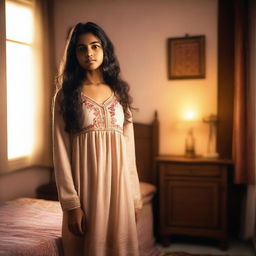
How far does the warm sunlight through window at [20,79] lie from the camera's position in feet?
10.8

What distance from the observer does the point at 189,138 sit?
3.54m

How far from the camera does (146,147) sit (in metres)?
3.61

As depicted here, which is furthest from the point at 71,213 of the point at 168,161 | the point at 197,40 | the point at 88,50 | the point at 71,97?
the point at 197,40

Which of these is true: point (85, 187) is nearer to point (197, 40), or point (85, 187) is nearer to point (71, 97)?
point (71, 97)

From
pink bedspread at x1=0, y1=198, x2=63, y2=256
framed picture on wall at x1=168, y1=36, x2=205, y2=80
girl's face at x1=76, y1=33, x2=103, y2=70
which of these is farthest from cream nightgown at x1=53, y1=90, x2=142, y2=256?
framed picture on wall at x1=168, y1=36, x2=205, y2=80

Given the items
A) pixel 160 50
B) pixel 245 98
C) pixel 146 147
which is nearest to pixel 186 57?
pixel 160 50

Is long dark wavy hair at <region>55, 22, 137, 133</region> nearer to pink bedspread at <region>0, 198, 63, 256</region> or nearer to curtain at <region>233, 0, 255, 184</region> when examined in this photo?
pink bedspread at <region>0, 198, 63, 256</region>

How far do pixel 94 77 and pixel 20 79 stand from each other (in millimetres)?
2029

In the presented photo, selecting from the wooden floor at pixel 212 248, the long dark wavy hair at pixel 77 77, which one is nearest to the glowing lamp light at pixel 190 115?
the wooden floor at pixel 212 248

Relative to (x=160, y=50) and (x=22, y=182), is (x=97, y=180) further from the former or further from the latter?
(x=160, y=50)

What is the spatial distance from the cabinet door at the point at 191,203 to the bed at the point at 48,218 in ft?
0.51

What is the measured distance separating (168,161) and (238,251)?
0.97m

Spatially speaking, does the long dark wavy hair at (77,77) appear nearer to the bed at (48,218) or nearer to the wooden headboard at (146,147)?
the bed at (48,218)

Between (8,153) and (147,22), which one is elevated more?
(147,22)
